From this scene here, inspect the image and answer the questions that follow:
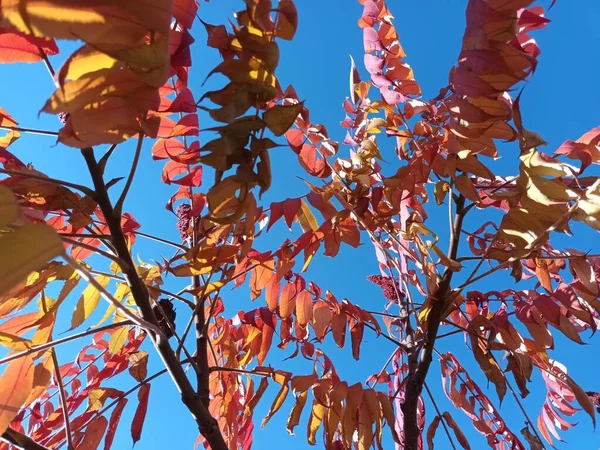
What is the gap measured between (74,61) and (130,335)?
1189 mm

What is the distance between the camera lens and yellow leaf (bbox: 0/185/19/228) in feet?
1.41

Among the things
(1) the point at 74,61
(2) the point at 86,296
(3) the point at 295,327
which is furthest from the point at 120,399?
(1) the point at 74,61

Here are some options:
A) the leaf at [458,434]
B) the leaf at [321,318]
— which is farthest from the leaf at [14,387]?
the leaf at [458,434]

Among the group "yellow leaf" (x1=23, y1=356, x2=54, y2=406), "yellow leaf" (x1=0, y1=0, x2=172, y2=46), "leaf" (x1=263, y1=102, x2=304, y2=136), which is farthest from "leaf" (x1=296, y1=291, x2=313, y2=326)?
"yellow leaf" (x1=0, y1=0, x2=172, y2=46)

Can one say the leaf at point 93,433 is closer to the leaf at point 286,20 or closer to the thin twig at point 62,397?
the thin twig at point 62,397

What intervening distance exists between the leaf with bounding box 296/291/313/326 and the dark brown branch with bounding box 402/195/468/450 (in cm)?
29

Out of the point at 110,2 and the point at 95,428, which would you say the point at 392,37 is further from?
the point at 95,428

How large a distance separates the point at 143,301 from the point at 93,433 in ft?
1.36

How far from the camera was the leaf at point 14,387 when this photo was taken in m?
0.78

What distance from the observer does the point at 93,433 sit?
103 centimetres

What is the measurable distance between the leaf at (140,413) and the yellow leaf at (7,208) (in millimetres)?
650

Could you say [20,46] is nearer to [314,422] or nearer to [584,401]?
[314,422]

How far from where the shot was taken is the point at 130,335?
1.54 metres

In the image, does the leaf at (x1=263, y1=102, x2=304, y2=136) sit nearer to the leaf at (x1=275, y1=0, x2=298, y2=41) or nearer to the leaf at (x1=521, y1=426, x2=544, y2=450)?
the leaf at (x1=275, y1=0, x2=298, y2=41)
